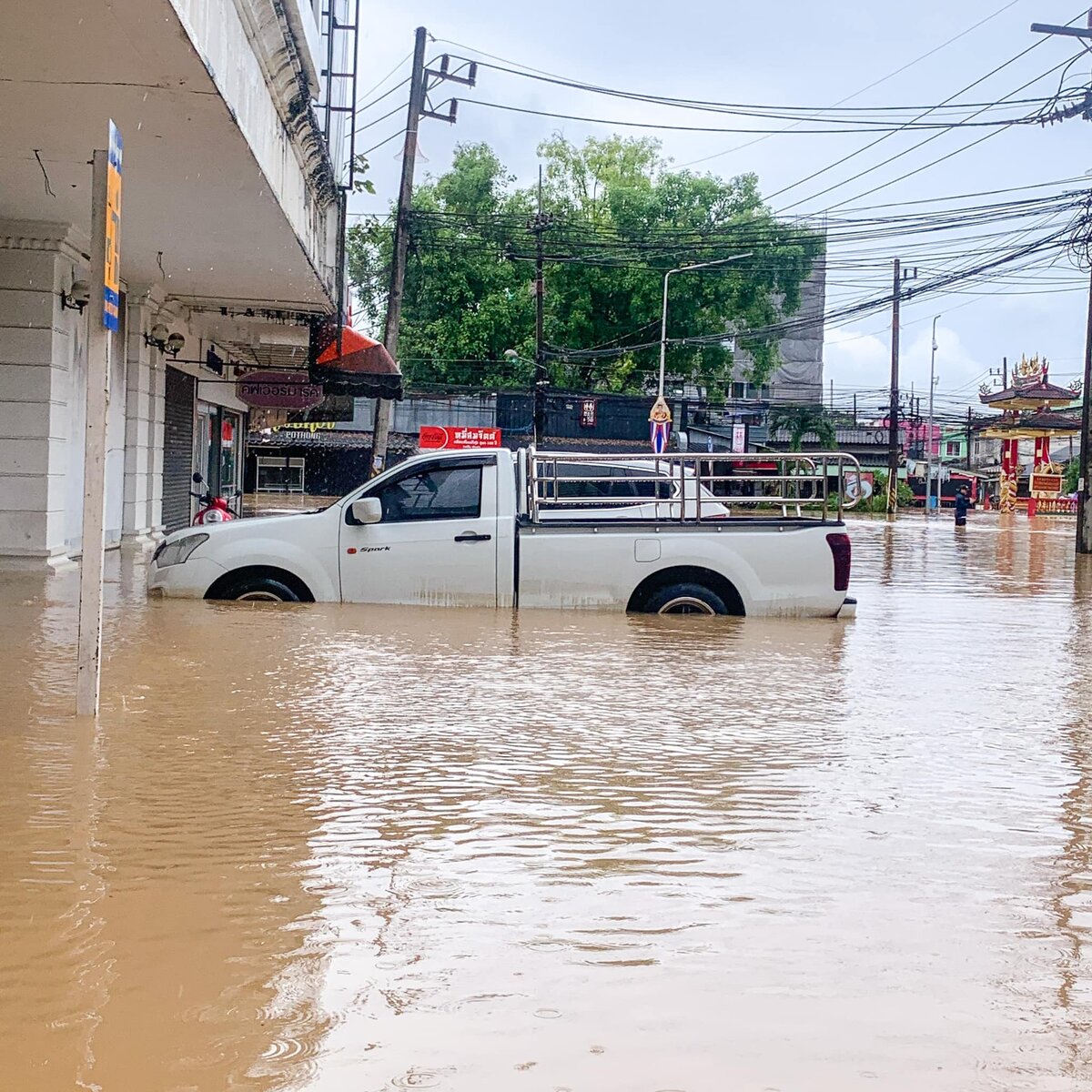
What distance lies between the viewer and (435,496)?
11172mm

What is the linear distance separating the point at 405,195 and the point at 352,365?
6.21 m

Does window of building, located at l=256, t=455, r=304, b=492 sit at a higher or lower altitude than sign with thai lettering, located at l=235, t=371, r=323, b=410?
lower

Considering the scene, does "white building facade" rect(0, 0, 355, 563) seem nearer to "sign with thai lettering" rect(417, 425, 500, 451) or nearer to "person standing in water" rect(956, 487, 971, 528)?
"sign with thai lettering" rect(417, 425, 500, 451)

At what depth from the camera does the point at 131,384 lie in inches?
739

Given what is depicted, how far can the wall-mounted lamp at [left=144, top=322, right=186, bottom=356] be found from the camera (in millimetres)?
19366

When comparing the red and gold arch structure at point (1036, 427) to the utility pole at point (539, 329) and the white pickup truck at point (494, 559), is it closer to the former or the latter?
the utility pole at point (539, 329)

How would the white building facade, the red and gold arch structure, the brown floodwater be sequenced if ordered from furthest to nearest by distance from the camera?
the red and gold arch structure, the white building facade, the brown floodwater

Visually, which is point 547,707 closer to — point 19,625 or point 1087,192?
point 19,625

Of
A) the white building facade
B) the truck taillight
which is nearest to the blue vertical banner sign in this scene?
the white building facade

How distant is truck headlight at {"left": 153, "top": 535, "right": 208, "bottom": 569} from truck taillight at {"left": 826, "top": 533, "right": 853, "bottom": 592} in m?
5.16

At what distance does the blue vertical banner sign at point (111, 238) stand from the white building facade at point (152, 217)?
1453 millimetres

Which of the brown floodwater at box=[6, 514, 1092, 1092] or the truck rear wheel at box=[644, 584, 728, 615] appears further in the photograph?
the truck rear wheel at box=[644, 584, 728, 615]

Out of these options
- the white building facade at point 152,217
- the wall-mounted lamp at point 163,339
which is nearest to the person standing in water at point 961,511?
the white building facade at point 152,217

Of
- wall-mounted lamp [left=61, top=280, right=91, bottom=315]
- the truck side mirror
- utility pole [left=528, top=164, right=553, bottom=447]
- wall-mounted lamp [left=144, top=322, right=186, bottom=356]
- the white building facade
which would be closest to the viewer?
the white building facade
